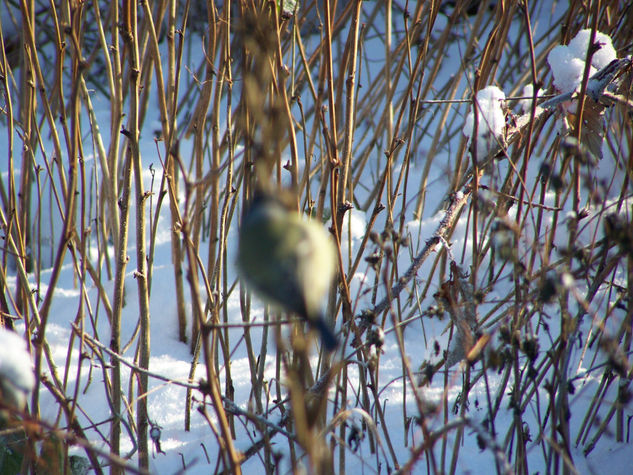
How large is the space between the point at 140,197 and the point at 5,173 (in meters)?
1.65

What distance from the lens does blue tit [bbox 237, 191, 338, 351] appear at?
307mm

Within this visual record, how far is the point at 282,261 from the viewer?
31 centimetres

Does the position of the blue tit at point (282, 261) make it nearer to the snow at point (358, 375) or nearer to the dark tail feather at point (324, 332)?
the dark tail feather at point (324, 332)

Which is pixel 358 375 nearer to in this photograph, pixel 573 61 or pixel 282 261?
pixel 573 61

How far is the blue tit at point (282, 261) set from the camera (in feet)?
1.01

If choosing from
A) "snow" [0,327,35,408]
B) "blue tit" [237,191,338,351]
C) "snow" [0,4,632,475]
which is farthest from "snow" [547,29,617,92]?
"snow" [0,327,35,408]

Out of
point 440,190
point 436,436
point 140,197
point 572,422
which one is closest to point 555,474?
point 436,436

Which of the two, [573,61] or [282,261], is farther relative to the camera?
[573,61]

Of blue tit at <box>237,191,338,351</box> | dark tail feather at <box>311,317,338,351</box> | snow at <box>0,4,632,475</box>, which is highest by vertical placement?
snow at <box>0,4,632,475</box>

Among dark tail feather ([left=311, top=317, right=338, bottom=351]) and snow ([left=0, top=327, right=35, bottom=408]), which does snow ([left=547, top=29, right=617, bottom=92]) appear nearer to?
dark tail feather ([left=311, top=317, right=338, bottom=351])

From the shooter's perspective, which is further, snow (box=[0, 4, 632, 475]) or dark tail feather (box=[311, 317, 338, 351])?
snow (box=[0, 4, 632, 475])

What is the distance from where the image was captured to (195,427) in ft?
3.39

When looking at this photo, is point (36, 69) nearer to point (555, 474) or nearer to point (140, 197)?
point (140, 197)

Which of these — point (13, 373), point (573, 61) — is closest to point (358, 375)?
point (573, 61)
